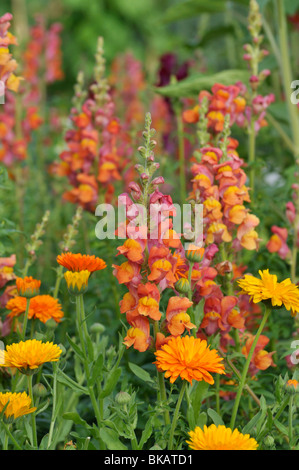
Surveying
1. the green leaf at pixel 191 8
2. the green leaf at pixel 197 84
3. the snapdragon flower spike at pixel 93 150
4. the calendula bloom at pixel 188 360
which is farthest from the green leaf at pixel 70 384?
the green leaf at pixel 191 8

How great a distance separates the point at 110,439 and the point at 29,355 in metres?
0.16

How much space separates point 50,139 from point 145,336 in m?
2.55

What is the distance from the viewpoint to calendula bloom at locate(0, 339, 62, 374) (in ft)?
2.60

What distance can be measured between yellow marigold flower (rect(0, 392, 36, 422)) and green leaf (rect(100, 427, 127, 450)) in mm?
106

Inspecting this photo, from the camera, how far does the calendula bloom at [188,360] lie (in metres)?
0.77

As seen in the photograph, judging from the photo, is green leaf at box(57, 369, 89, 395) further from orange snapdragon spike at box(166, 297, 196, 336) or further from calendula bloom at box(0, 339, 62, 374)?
orange snapdragon spike at box(166, 297, 196, 336)

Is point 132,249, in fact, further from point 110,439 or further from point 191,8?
point 191,8

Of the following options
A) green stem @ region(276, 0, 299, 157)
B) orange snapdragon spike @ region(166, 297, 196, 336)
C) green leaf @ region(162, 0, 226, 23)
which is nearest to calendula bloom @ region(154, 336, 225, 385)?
orange snapdragon spike @ region(166, 297, 196, 336)

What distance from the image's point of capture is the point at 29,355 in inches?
31.1

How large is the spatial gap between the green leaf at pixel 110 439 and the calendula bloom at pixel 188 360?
0.40 ft

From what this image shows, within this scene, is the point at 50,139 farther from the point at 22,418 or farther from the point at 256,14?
the point at 22,418

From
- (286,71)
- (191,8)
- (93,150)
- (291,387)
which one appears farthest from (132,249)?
(191,8)

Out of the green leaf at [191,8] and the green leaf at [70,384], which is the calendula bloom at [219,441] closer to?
the green leaf at [70,384]

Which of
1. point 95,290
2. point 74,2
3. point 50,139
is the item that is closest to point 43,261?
point 95,290
